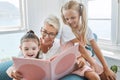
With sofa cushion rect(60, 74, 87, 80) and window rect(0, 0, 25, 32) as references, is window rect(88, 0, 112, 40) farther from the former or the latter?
sofa cushion rect(60, 74, 87, 80)

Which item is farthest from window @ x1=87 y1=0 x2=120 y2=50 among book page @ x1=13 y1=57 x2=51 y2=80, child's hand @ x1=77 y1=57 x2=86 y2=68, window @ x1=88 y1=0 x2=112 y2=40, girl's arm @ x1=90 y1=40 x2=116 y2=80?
book page @ x1=13 y1=57 x2=51 y2=80

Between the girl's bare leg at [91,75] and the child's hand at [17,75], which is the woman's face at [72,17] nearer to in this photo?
the girl's bare leg at [91,75]

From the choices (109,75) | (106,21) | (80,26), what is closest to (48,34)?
(80,26)

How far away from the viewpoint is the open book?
3.81ft

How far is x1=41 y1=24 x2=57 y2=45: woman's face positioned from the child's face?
0.11 metres

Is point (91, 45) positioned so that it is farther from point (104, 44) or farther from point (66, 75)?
point (104, 44)

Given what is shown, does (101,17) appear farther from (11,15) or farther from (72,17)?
(11,15)

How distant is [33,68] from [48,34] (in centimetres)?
37

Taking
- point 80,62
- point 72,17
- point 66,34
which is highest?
point 72,17

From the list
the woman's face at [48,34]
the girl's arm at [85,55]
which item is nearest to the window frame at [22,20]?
the woman's face at [48,34]

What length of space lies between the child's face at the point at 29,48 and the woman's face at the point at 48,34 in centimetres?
11

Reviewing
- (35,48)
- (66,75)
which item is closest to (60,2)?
(35,48)

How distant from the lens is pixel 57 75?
125cm

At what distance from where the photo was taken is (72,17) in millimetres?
1475
